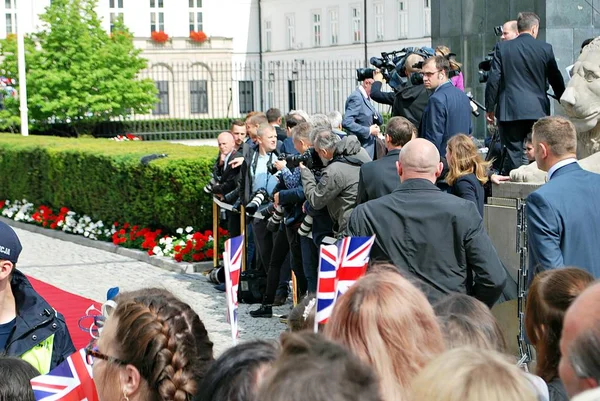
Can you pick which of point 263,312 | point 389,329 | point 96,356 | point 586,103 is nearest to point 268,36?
point 263,312

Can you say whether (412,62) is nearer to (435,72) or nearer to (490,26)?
(435,72)

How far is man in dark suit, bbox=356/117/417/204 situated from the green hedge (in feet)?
22.8

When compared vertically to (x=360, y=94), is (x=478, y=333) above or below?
below

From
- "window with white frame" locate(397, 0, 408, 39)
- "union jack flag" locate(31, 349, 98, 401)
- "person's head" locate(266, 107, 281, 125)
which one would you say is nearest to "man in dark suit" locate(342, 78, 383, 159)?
"person's head" locate(266, 107, 281, 125)

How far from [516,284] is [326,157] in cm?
240

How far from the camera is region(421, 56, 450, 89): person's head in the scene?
9891mm

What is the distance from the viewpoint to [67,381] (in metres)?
3.74

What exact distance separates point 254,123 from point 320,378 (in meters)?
11.1

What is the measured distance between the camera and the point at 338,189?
31.1 feet

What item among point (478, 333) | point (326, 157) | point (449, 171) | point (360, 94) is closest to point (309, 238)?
point (326, 157)

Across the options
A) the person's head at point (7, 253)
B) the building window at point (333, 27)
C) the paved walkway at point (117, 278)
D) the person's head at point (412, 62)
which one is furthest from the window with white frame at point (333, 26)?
the person's head at point (7, 253)

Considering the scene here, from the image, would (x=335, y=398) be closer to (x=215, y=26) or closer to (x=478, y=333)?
(x=478, y=333)

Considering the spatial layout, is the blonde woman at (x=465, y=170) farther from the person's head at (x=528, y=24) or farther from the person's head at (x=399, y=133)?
the person's head at (x=528, y=24)

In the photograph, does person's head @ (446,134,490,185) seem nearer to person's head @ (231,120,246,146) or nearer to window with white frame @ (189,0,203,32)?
person's head @ (231,120,246,146)
